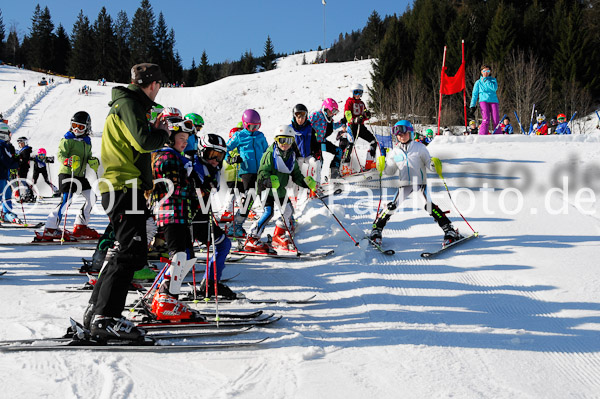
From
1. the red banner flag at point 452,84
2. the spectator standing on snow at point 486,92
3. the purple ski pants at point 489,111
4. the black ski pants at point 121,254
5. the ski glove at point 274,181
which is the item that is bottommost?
the black ski pants at point 121,254

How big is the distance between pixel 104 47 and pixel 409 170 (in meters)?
82.0

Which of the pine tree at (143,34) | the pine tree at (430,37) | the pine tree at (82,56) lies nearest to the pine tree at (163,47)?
the pine tree at (143,34)

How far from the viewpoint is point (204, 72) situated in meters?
78.0

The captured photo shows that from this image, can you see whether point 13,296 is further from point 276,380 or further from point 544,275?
point 544,275

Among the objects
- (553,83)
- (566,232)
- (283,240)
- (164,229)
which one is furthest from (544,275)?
(553,83)

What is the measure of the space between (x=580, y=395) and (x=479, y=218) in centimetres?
503

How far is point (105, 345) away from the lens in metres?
3.41

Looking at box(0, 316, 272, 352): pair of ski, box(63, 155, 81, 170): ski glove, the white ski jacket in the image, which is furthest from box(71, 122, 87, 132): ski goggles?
the white ski jacket

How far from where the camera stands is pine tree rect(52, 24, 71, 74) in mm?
79688

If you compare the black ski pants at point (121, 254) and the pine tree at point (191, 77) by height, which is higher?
the pine tree at point (191, 77)

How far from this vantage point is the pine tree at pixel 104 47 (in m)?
74.1

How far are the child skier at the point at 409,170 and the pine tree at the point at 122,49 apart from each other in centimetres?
7288

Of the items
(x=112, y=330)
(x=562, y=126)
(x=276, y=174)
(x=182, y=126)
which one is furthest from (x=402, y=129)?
(x=562, y=126)

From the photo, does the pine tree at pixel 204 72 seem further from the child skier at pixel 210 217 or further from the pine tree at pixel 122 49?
the child skier at pixel 210 217
